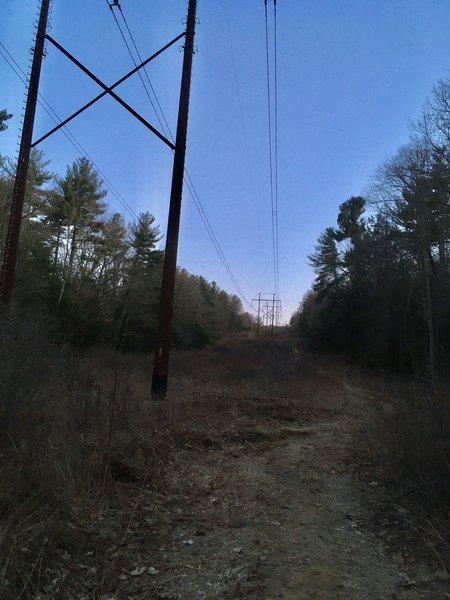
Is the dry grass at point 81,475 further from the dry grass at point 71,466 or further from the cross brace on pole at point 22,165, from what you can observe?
the cross brace on pole at point 22,165

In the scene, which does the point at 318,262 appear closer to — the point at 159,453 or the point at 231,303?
the point at 231,303

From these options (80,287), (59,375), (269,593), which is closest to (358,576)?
(269,593)

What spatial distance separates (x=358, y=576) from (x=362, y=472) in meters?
4.14

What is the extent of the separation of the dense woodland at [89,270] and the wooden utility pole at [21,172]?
15.9 metres

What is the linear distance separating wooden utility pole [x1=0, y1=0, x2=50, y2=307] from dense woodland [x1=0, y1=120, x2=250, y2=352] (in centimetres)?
1591

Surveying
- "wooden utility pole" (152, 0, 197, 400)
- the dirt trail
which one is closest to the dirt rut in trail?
the dirt trail

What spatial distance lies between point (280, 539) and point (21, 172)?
42.9 ft

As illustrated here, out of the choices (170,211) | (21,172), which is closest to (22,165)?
(21,172)

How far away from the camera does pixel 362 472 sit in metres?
8.41

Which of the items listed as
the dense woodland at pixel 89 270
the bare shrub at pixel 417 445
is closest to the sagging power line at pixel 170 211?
the bare shrub at pixel 417 445

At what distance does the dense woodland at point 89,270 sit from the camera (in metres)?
32.9

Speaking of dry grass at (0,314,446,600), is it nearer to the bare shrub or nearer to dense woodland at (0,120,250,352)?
the bare shrub

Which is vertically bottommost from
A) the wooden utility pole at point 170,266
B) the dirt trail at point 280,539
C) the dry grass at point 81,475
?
the dirt trail at point 280,539

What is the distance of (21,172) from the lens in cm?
1453
